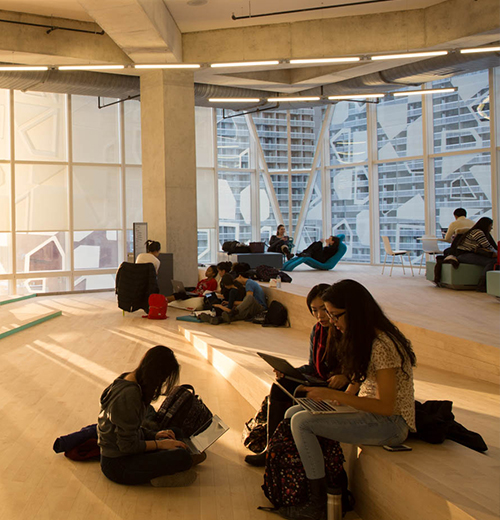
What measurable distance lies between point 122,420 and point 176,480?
1.84ft

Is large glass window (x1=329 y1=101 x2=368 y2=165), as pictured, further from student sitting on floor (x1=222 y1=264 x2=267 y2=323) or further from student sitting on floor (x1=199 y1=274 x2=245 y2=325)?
student sitting on floor (x1=199 y1=274 x2=245 y2=325)

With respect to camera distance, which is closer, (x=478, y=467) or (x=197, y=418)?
(x=478, y=467)

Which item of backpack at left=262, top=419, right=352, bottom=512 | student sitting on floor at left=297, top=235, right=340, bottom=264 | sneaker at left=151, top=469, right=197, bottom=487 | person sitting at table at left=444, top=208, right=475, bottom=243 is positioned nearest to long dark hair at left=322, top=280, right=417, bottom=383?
backpack at left=262, top=419, right=352, bottom=512

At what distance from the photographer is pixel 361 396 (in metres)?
3.18

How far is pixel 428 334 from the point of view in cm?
604

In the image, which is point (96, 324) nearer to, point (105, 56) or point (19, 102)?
point (105, 56)

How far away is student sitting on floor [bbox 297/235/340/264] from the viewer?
1482 centimetres

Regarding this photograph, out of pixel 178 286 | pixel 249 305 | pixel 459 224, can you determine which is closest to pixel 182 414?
pixel 249 305

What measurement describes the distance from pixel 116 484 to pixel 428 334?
3.66 meters

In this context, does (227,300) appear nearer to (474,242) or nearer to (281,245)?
(474,242)

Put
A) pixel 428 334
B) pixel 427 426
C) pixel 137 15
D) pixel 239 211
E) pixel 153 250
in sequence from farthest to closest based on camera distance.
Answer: pixel 239 211 < pixel 153 250 < pixel 137 15 < pixel 428 334 < pixel 427 426

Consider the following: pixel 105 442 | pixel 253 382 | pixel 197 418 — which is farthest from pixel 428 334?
pixel 105 442

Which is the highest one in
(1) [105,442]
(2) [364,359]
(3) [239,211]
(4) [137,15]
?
(4) [137,15]

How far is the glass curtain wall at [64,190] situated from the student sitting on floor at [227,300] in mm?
7315
